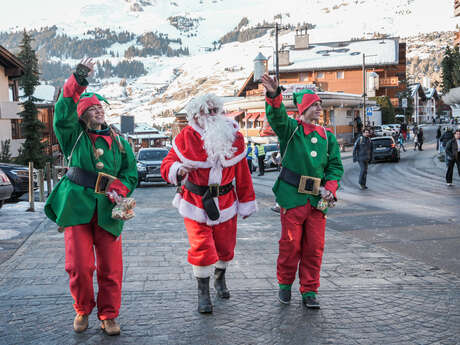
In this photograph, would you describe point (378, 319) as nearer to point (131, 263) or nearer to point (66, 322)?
point (66, 322)

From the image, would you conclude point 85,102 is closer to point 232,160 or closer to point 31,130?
point 232,160

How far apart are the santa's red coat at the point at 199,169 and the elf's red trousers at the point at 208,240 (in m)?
0.06

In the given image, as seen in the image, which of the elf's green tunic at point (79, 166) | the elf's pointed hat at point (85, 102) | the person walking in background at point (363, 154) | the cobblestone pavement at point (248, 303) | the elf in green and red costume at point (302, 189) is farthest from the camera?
the person walking in background at point (363, 154)

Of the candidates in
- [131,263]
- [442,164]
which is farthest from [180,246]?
[442,164]

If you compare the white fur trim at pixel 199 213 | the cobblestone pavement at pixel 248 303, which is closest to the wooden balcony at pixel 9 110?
the cobblestone pavement at pixel 248 303

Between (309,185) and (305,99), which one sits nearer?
(309,185)

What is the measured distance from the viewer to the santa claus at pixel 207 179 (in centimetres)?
479

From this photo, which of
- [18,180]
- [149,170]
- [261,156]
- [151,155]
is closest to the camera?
[18,180]

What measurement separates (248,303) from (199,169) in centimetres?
132

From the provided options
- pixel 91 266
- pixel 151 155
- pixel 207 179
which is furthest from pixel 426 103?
pixel 91 266

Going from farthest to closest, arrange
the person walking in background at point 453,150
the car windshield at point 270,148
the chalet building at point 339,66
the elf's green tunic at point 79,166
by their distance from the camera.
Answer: the chalet building at point 339,66 → the car windshield at point 270,148 → the person walking in background at point 453,150 → the elf's green tunic at point 79,166

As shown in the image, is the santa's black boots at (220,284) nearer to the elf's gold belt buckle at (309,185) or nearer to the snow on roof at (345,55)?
the elf's gold belt buckle at (309,185)

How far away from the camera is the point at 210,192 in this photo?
16.0 ft

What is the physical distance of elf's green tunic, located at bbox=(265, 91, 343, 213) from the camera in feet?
16.2
